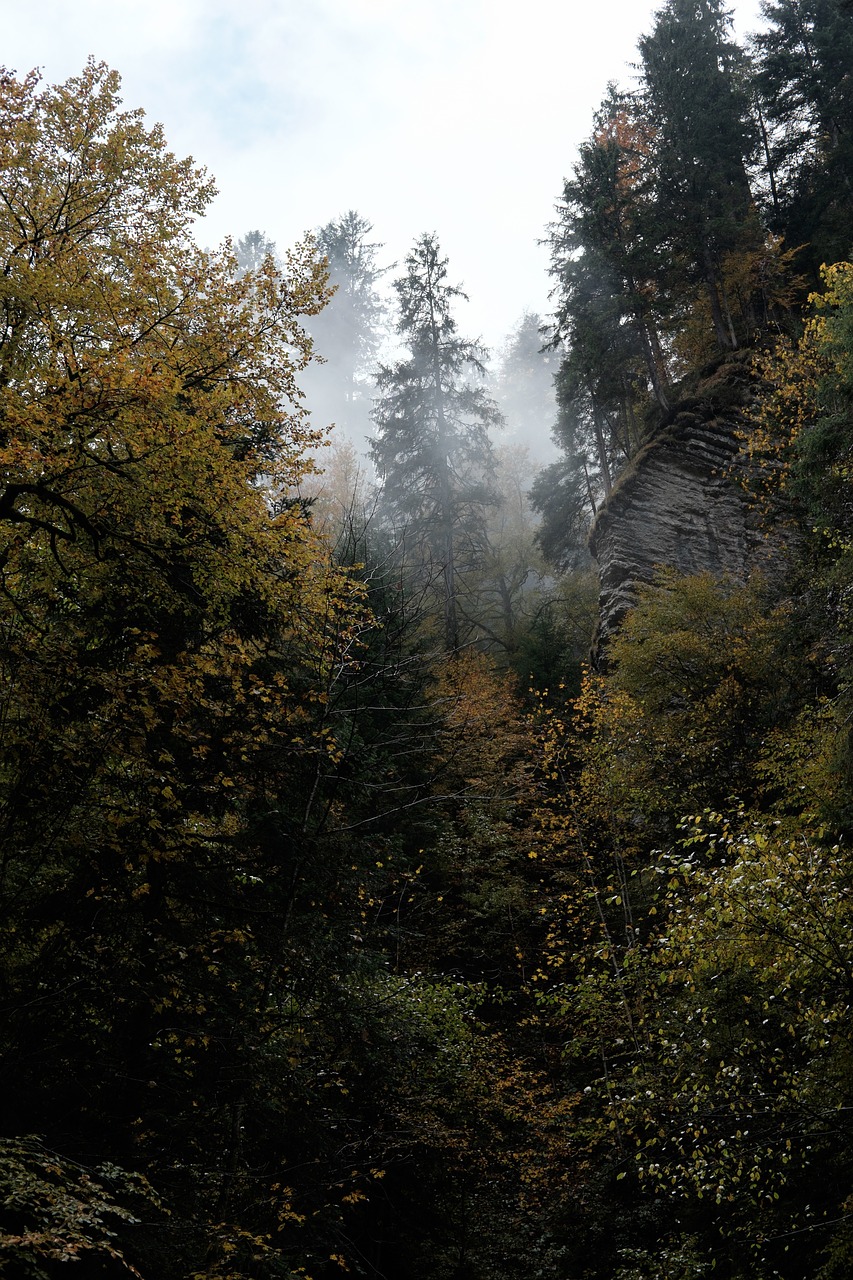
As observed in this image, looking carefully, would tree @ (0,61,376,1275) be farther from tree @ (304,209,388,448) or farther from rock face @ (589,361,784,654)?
tree @ (304,209,388,448)

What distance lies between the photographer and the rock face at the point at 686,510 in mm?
22531

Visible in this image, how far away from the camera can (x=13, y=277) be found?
6.85 meters

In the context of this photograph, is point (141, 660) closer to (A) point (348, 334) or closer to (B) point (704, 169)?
(B) point (704, 169)

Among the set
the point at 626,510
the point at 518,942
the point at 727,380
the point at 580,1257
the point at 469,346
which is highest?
the point at 469,346

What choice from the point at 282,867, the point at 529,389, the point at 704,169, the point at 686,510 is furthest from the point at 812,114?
the point at 529,389

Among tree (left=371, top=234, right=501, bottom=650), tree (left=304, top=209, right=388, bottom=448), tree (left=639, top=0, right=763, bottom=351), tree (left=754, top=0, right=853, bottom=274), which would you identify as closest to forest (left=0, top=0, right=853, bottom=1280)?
tree (left=639, top=0, right=763, bottom=351)

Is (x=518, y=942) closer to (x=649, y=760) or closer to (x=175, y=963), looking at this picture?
(x=649, y=760)

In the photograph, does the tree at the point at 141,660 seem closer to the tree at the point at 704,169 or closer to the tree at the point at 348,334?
the tree at the point at 704,169

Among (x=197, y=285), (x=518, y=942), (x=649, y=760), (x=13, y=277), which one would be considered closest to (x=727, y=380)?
(x=649, y=760)

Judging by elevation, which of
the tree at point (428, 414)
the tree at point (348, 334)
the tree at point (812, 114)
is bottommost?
the tree at point (428, 414)

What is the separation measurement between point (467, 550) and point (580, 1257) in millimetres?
21840

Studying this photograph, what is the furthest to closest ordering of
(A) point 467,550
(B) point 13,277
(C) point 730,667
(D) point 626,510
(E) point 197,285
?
(A) point 467,550 → (D) point 626,510 → (C) point 730,667 → (E) point 197,285 → (B) point 13,277

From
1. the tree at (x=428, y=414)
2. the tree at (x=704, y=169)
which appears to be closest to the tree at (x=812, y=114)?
the tree at (x=704, y=169)

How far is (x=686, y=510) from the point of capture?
23.5m
